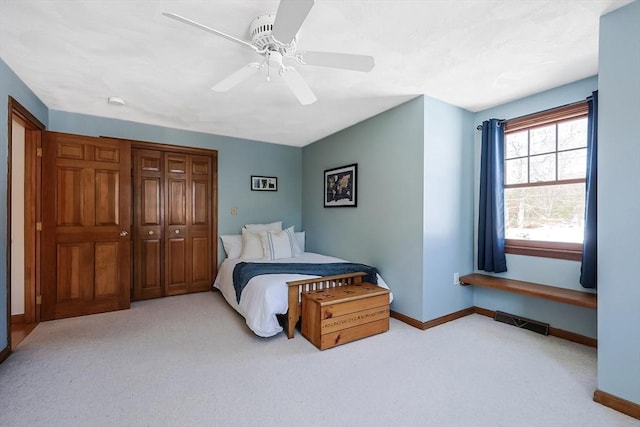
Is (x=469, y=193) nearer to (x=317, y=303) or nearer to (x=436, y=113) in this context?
→ (x=436, y=113)

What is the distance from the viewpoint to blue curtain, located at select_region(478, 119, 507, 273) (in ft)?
10.2

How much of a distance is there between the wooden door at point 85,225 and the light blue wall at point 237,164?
1.36 ft

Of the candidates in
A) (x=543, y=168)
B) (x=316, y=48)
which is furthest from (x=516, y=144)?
(x=316, y=48)

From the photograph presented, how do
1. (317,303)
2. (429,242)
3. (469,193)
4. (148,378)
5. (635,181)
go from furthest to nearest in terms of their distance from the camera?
1. (469,193)
2. (429,242)
3. (317,303)
4. (148,378)
5. (635,181)

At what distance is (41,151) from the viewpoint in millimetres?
3066

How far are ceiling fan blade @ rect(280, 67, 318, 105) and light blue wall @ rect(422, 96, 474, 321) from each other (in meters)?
1.41

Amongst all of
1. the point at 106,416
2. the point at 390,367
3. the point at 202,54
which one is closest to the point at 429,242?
the point at 390,367

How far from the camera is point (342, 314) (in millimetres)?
2568

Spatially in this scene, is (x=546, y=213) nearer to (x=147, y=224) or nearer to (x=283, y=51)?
(x=283, y=51)

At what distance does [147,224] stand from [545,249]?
4.79 meters

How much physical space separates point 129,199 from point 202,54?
7.35ft

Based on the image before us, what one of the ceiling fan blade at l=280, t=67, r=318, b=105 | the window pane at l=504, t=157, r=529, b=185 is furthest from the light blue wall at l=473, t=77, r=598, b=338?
the ceiling fan blade at l=280, t=67, r=318, b=105

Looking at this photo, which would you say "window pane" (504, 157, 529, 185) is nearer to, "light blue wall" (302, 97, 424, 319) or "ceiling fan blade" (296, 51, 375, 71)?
"light blue wall" (302, 97, 424, 319)

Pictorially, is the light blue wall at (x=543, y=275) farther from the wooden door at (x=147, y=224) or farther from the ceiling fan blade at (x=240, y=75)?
the wooden door at (x=147, y=224)
